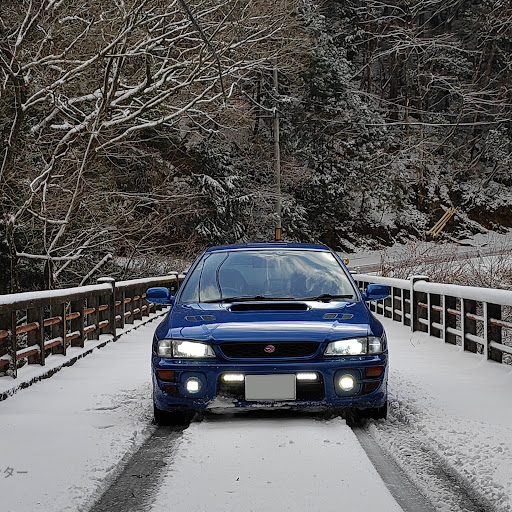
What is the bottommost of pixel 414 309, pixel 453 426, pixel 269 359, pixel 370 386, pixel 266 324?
pixel 453 426

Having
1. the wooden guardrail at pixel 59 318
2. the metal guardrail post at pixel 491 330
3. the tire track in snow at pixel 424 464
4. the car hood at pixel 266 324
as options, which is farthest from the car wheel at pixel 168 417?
the metal guardrail post at pixel 491 330

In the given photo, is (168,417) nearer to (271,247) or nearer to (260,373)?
(260,373)

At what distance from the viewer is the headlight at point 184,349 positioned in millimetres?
5828

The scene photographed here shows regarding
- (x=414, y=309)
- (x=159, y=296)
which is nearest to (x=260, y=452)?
(x=159, y=296)

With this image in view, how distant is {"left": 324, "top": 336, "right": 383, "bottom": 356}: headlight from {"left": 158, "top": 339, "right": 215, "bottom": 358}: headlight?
95 centimetres

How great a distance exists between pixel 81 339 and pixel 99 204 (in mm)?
10966

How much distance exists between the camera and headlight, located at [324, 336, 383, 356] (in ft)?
19.2

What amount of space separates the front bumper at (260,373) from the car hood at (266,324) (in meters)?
0.20

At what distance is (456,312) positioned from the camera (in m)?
12.0

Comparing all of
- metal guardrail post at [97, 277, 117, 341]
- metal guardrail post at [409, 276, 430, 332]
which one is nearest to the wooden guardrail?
metal guardrail post at [97, 277, 117, 341]

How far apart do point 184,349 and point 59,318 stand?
189 inches

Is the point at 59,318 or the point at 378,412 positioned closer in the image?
the point at 378,412

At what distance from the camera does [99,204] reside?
2180 cm

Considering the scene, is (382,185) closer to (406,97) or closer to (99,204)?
(406,97)
